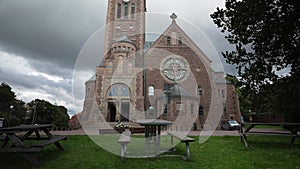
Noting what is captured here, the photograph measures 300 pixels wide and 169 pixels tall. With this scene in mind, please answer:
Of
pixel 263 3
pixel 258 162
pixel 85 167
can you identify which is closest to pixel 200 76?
pixel 263 3

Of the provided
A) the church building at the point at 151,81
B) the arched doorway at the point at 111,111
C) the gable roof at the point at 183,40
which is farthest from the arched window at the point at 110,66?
the gable roof at the point at 183,40

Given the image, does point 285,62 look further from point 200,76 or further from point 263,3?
point 200,76

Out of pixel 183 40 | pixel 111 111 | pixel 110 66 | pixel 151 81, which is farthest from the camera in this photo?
pixel 183 40

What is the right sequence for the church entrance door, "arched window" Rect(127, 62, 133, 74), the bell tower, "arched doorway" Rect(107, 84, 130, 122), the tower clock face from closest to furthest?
"arched doorway" Rect(107, 84, 130, 122) < the church entrance door < "arched window" Rect(127, 62, 133, 74) < the tower clock face < the bell tower

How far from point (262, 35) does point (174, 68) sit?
63.0 feet

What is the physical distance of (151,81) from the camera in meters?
25.0

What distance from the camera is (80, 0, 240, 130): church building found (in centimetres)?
2183

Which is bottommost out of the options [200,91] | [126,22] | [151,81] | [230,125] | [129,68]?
[230,125]

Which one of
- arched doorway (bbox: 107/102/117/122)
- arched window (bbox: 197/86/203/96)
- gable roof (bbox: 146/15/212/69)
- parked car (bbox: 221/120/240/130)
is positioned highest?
gable roof (bbox: 146/15/212/69)

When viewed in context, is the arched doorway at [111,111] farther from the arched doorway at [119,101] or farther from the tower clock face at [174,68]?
the tower clock face at [174,68]

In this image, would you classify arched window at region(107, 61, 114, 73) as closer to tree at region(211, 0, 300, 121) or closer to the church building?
the church building

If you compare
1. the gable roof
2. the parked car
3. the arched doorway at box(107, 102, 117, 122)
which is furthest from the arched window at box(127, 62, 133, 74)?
the parked car

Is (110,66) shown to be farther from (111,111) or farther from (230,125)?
(230,125)

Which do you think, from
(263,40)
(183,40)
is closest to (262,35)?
(263,40)
